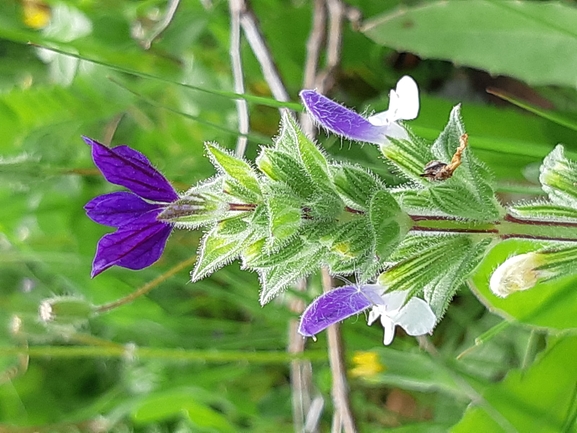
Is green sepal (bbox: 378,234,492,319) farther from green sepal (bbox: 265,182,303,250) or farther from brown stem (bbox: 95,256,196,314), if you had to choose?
brown stem (bbox: 95,256,196,314)

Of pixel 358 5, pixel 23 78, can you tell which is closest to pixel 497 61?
pixel 358 5

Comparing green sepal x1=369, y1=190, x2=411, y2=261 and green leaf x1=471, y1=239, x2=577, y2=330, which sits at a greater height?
green sepal x1=369, y1=190, x2=411, y2=261

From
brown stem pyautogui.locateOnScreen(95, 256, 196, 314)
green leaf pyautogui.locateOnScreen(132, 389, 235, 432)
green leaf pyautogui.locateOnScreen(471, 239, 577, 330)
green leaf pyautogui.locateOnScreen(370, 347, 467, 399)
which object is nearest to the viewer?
green leaf pyautogui.locateOnScreen(471, 239, 577, 330)

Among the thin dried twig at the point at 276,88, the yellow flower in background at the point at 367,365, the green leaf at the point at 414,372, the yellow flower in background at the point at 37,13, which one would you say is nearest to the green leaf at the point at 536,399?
the green leaf at the point at 414,372

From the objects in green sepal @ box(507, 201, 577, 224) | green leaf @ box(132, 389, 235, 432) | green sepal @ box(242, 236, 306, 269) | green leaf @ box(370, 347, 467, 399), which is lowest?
green leaf @ box(132, 389, 235, 432)

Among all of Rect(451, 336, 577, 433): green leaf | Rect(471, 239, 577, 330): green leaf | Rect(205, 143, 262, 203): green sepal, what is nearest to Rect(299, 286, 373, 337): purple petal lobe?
Rect(205, 143, 262, 203): green sepal

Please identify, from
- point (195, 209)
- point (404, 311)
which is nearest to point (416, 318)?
point (404, 311)
